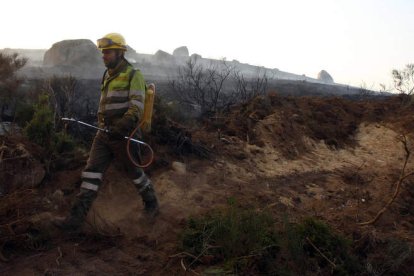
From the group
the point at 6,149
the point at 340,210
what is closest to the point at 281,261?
the point at 340,210

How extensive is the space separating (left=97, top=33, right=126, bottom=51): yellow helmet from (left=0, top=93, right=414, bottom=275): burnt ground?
1.76 meters

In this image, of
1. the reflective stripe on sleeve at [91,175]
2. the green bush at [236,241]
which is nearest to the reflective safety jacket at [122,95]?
the reflective stripe on sleeve at [91,175]

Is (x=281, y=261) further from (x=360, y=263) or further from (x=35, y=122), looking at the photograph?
(x=35, y=122)

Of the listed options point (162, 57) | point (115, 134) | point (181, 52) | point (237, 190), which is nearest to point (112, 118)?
point (115, 134)

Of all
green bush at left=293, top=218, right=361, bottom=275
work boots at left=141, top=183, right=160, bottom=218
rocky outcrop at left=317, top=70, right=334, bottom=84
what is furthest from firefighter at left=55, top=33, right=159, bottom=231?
rocky outcrop at left=317, top=70, right=334, bottom=84

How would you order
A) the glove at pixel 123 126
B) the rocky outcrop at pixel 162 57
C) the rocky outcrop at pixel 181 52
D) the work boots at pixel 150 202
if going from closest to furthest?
1. the glove at pixel 123 126
2. the work boots at pixel 150 202
3. the rocky outcrop at pixel 162 57
4. the rocky outcrop at pixel 181 52

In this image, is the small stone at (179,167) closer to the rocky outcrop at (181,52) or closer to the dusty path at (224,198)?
the dusty path at (224,198)

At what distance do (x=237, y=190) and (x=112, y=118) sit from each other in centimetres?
247

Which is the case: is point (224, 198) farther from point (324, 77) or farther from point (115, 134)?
point (324, 77)

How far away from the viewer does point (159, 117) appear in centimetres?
775

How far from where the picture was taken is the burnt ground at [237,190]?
178 inches

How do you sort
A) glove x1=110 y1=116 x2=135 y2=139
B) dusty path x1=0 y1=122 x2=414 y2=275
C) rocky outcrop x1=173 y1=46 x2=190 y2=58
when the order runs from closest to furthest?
1. dusty path x1=0 y1=122 x2=414 y2=275
2. glove x1=110 y1=116 x2=135 y2=139
3. rocky outcrop x1=173 y1=46 x2=190 y2=58

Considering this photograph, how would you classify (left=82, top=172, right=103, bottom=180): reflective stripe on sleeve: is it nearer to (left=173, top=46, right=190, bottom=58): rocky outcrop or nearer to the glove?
the glove

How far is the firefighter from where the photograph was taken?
501 centimetres
